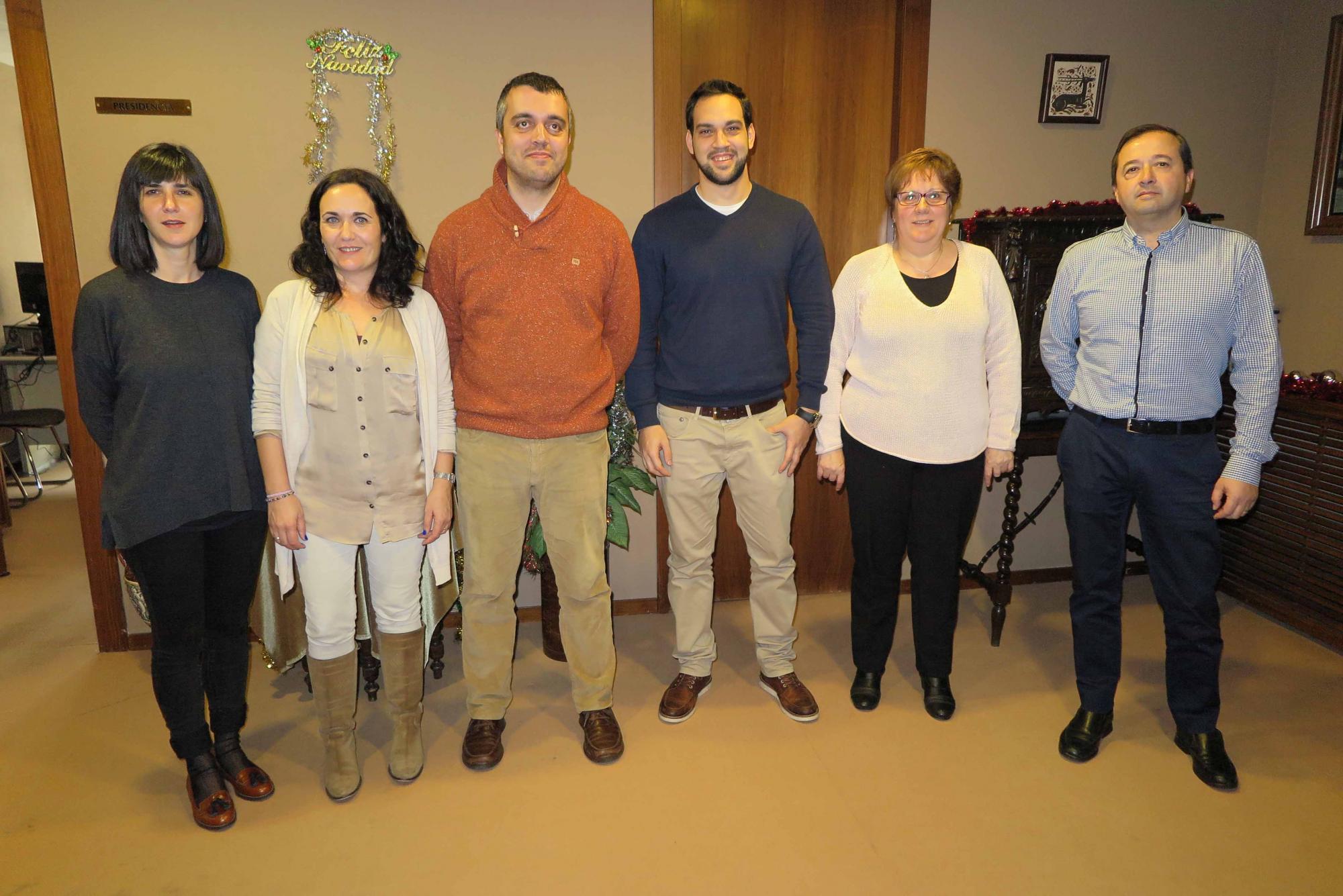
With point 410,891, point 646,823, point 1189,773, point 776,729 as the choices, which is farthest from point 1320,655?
point 410,891

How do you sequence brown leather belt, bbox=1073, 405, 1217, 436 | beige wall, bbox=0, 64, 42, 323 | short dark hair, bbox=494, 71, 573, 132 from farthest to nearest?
beige wall, bbox=0, 64, 42, 323, brown leather belt, bbox=1073, 405, 1217, 436, short dark hair, bbox=494, 71, 573, 132

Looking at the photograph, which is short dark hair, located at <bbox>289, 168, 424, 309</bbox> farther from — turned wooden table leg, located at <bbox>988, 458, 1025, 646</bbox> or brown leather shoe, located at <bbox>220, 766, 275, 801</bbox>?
turned wooden table leg, located at <bbox>988, 458, 1025, 646</bbox>

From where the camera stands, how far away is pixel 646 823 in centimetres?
207

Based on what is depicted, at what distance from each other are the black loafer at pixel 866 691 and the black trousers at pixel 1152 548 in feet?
1.91

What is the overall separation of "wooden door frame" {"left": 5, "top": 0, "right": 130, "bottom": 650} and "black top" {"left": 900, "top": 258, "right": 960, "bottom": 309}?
8.26 feet

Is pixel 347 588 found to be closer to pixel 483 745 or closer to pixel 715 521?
pixel 483 745

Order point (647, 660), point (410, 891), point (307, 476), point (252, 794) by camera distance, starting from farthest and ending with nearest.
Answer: point (647, 660)
point (252, 794)
point (307, 476)
point (410, 891)

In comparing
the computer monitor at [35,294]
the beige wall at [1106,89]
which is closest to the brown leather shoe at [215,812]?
the beige wall at [1106,89]

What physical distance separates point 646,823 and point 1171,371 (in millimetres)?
1772

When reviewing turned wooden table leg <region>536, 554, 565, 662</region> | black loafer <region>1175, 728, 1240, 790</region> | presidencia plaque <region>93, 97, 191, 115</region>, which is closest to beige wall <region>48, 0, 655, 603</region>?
presidencia plaque <region>93, 97, 191, 115</region>

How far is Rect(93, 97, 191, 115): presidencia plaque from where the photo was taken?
8.84 feet

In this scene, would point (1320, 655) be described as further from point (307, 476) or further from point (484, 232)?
point (307, 476)

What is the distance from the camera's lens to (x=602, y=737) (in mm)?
2334

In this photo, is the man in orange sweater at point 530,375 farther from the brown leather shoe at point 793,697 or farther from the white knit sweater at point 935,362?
the white knit sweater at point 935,362
